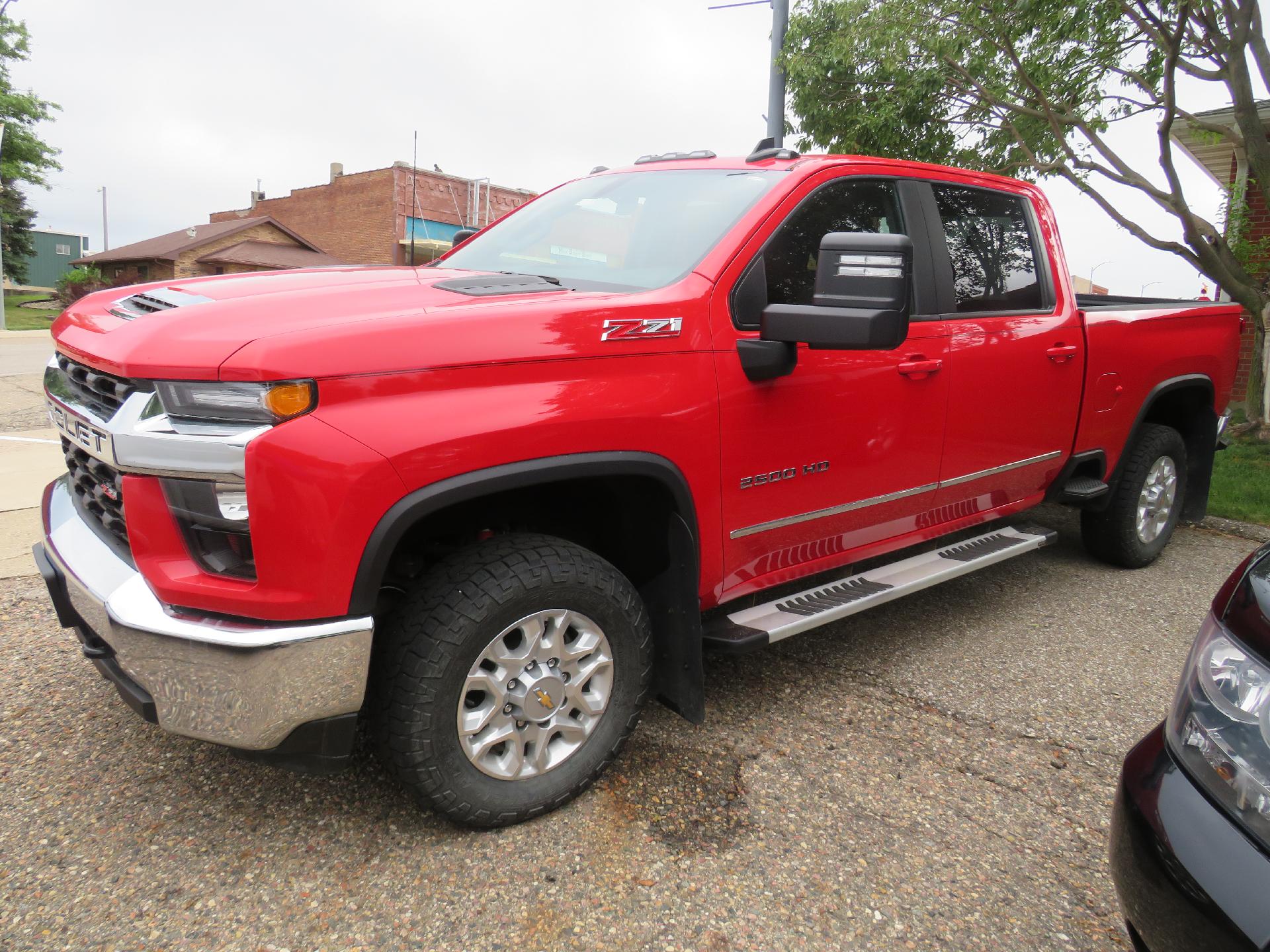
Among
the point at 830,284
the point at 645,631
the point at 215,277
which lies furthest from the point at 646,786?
the point at 215,277

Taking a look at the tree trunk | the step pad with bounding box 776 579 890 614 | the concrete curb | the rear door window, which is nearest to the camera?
the step pad with bounding box 776 579 890 614

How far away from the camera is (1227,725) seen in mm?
1537

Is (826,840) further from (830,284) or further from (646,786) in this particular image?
(830,284)

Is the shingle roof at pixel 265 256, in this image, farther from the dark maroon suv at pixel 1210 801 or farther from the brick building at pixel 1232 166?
the dark maroon suv at pixel 1210 801

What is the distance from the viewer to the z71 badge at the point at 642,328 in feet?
7.97

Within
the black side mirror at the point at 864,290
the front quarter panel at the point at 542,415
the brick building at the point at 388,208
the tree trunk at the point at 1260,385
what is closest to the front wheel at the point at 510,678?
the front quarter panel at the point at 542,415

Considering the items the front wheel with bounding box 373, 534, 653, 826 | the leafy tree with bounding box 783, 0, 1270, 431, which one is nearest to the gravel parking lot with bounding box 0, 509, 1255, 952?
the front wheel with bounding box 373, 534, 653, 826

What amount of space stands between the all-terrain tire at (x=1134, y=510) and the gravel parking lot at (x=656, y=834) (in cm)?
151

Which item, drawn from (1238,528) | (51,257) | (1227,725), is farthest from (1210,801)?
(51,257)

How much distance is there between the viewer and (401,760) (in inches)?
88.5

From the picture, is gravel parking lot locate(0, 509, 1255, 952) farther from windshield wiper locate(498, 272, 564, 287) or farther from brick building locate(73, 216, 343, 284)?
brick building locate(73, 216, 343, 284)

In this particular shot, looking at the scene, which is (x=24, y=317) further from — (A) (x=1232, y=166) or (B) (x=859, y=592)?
(B) (x=859, y=592)

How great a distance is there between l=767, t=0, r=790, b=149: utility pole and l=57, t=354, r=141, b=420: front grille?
8.96m

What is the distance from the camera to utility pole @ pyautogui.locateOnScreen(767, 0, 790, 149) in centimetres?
1008
